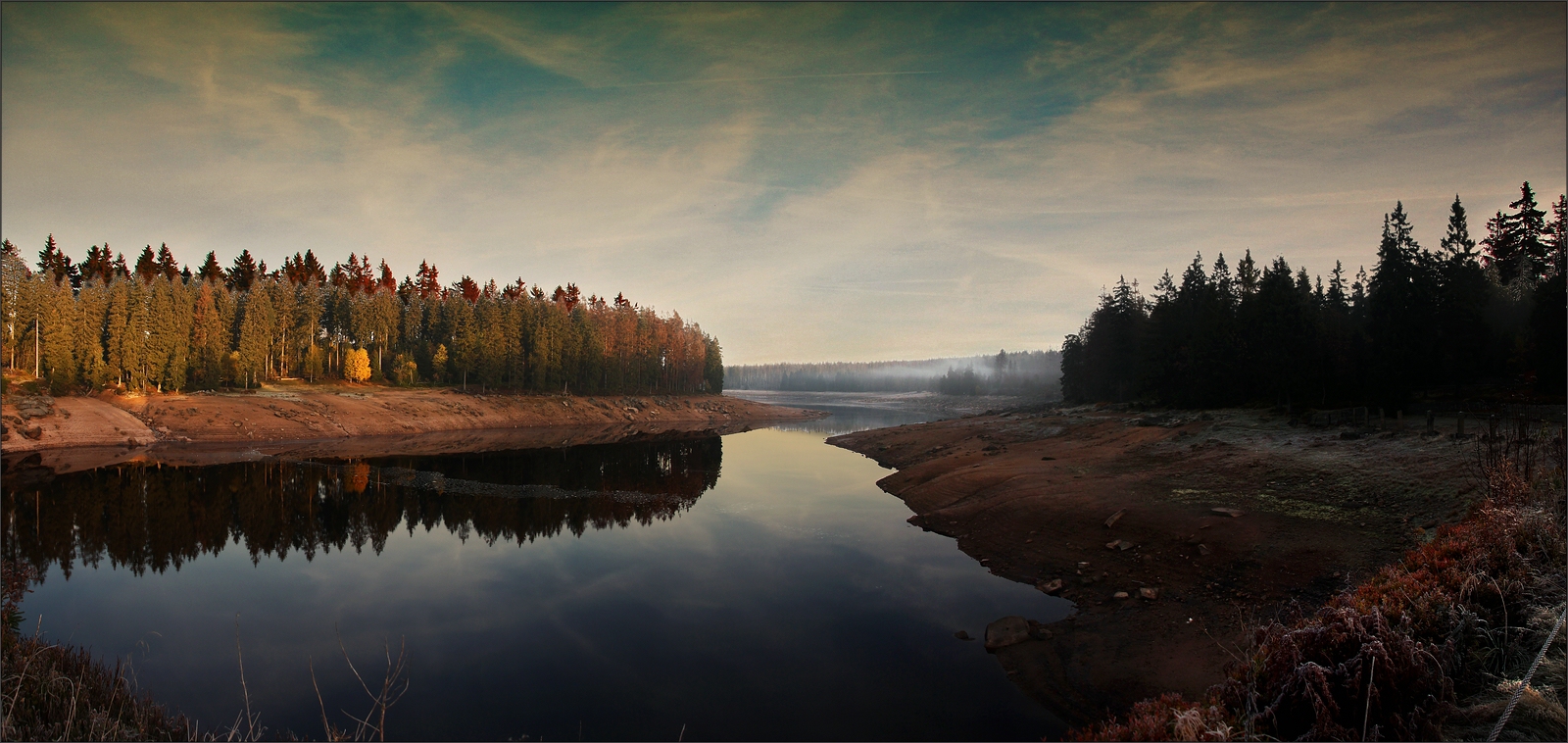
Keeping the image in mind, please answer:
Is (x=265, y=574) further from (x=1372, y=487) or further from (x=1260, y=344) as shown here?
(x=1260, y=344)

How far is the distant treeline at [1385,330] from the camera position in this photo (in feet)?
135

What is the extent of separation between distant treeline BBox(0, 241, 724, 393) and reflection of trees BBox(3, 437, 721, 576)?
24361mm

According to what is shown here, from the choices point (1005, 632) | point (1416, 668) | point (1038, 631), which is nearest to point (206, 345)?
point (1005, 632)

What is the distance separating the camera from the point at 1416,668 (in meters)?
7.79

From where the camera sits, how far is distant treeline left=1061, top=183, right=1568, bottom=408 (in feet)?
135

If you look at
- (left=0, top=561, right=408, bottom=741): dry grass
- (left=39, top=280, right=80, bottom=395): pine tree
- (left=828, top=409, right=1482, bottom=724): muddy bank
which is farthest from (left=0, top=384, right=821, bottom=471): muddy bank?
(left=828, top=409, right=1482, bottom=724): muddy bank

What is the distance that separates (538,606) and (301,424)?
6182 centimetres

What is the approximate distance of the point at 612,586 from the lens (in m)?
20.8

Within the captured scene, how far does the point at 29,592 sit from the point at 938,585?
2924 centimetres

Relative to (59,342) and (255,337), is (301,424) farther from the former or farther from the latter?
(255,337)

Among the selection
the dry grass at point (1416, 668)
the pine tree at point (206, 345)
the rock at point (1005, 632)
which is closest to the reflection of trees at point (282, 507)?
the rock at point (1005, 632)

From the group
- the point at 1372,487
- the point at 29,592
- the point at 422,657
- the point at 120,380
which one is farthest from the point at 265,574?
the point at 120,380

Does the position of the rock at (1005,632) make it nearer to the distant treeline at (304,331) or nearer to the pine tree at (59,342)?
the distant treeline at (304,331)

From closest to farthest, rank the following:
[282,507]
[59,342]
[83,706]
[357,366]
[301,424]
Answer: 1. [83,706]
2. [282,507]
3. [59,342]
4. [301,424]
5. [357,366]
